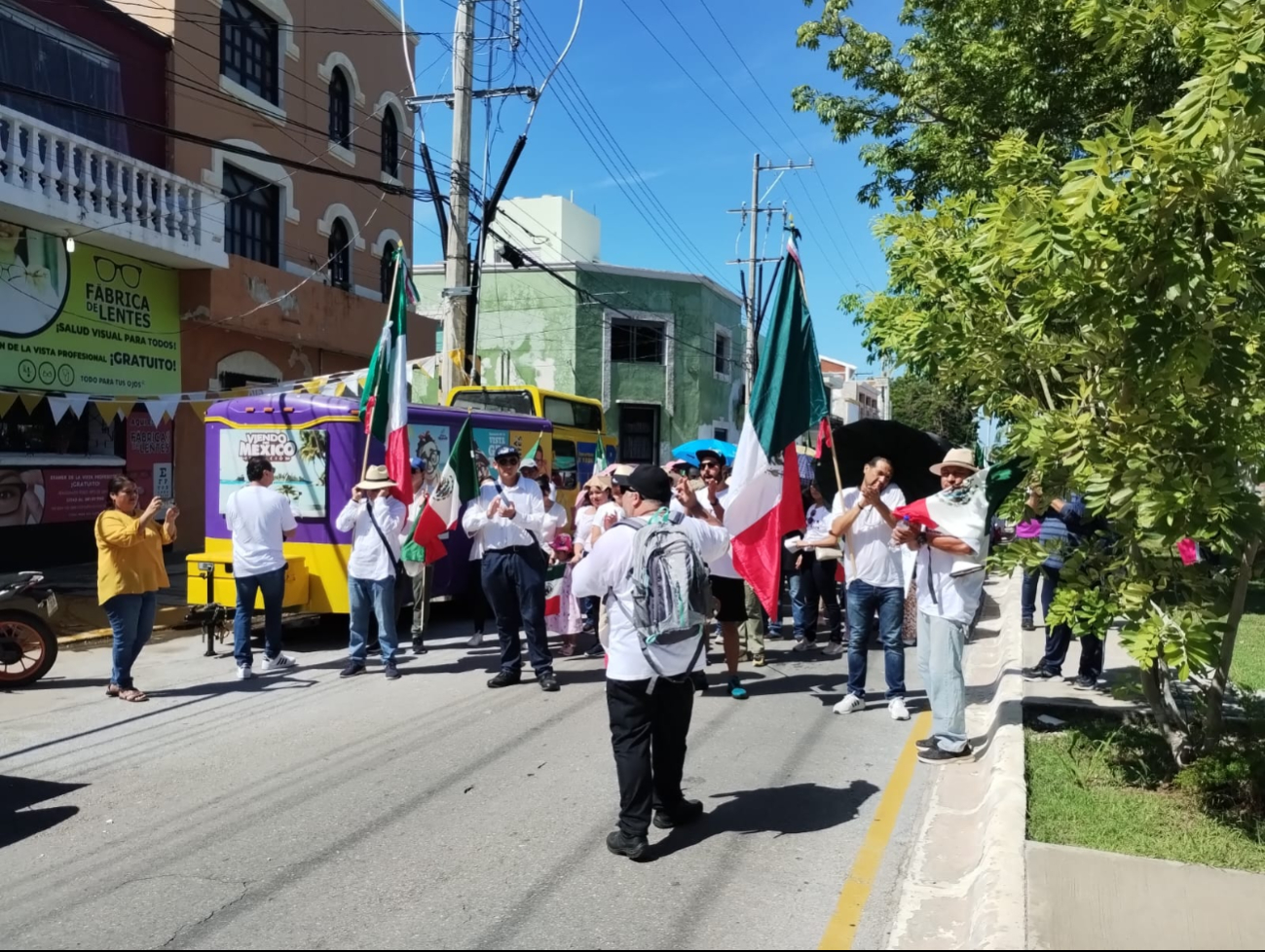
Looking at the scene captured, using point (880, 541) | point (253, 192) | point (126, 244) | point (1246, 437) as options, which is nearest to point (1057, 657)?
point (880, 541)

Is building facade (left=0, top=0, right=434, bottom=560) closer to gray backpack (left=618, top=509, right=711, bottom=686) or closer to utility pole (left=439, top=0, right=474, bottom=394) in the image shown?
utility pole (left=439, top=0, right=474, bottom=394)

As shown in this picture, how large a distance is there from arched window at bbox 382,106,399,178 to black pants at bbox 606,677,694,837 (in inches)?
696

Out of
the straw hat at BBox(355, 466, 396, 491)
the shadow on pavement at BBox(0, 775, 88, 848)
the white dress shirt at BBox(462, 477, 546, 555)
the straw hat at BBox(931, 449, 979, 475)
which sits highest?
the straw hat at BBox(931, 449, 979, 475)

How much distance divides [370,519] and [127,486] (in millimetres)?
1855

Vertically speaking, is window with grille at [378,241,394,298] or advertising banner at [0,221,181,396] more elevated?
window with grille at [378,241,394,298]

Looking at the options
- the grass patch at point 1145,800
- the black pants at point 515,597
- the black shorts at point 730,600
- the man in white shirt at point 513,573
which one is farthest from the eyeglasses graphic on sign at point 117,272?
the grass patch at point 1145,800

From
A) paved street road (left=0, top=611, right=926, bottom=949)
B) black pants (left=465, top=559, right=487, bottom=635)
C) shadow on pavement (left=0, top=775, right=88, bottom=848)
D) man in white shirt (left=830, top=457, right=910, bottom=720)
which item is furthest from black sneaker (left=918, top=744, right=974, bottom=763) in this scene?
black pants (left=465, top=559, right=487, bottom=635)

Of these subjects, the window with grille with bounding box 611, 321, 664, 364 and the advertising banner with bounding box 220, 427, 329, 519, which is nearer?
the advertising banner with bounding box 220, 427, 329, 519

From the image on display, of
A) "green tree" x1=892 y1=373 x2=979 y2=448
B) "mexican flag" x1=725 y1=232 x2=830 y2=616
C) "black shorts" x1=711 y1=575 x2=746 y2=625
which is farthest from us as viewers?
"green tree" x1=892 y1=373 x2=979 y2=448

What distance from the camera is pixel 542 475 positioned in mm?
10922

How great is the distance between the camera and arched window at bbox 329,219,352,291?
18266mm

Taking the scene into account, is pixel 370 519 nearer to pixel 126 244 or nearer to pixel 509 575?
pixel 509 575

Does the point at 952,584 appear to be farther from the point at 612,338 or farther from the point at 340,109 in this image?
the point at 612,338

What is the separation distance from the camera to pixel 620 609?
4.45 meters
